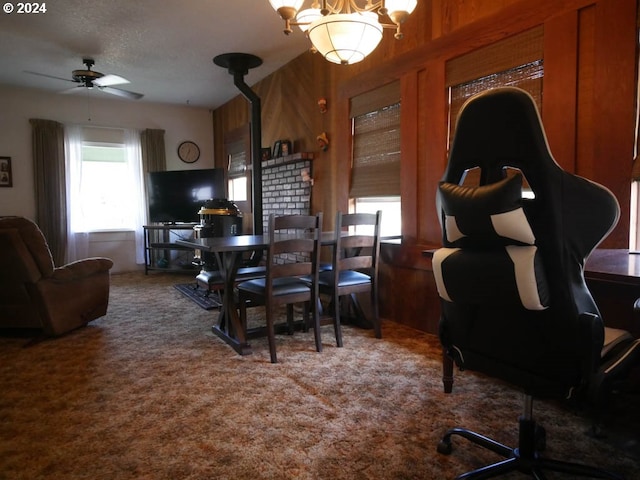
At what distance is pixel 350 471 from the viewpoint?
1.47 meters

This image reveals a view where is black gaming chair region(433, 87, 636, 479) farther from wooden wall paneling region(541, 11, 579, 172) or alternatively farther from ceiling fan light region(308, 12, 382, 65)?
wooden wall paneling region(541, 11, 579, 172)

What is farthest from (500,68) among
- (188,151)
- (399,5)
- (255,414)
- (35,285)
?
(188,151)

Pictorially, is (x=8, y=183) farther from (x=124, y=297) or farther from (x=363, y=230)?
(x=363, y=230)

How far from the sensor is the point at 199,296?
4527mm

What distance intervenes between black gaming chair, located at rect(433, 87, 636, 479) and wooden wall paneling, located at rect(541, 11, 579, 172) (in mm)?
1307

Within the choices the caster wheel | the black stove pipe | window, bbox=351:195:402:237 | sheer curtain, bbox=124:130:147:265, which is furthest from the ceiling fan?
the caster wheel

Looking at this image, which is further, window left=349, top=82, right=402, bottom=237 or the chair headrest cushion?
window left=349, top=82, right=402, bottom=237

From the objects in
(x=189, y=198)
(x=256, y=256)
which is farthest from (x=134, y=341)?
(x=189, y=198)

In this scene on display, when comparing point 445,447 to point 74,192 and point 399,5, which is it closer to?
point 399,5

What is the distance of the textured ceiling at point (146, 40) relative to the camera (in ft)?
11.8

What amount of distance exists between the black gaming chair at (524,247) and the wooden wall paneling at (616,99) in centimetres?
118

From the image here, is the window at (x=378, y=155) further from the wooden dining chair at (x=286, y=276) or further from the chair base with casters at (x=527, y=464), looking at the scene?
the chair base with casters at (x=527, y=464)

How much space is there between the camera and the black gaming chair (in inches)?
41.2

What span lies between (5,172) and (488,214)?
6684mm
